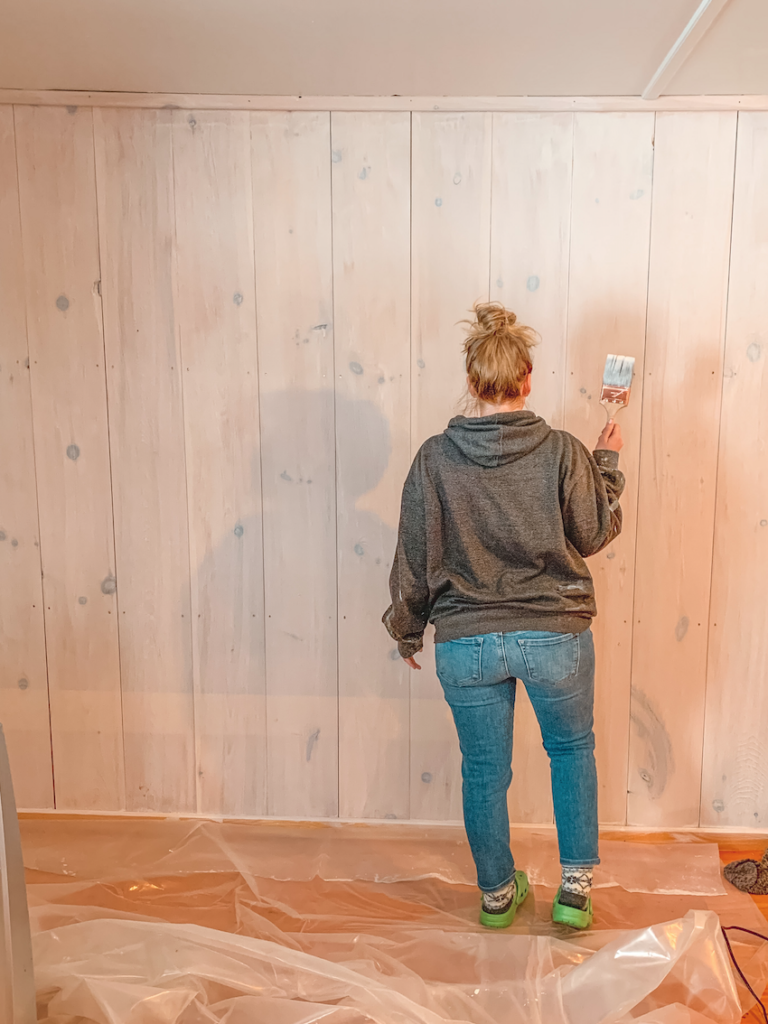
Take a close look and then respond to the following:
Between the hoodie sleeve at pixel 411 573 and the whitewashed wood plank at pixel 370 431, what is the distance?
0.32 m

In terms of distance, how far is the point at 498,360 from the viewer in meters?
1.42

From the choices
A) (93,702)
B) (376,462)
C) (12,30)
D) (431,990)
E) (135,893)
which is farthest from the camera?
(93,702)

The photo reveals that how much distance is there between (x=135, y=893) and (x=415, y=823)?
0.71 metres

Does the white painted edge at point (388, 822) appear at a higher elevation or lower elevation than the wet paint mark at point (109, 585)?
lower

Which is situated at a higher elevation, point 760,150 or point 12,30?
point 12,30

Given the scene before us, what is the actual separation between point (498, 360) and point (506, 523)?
312mm

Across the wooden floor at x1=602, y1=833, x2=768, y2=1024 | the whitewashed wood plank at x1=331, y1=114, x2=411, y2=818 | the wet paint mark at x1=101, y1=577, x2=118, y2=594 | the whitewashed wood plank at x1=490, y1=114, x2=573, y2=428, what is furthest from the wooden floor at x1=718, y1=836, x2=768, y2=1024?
the wet paint mark at x1=101, y1=577, x2=118, y2=594

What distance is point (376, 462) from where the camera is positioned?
189 cm

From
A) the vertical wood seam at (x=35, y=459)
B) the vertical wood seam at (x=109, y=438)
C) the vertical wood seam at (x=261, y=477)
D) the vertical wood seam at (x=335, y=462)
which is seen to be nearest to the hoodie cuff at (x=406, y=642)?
the vertical wood seam at (x=335, y=462)

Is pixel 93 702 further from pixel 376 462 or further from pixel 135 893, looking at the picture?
pixel 376 462

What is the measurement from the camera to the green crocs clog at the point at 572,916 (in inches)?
62.0

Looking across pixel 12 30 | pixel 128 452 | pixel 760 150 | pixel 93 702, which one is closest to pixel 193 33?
pixel 12 30

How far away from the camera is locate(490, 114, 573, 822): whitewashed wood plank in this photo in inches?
69.5

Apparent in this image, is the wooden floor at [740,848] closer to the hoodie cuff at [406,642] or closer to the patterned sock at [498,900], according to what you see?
the patterned sock at [498,900]
